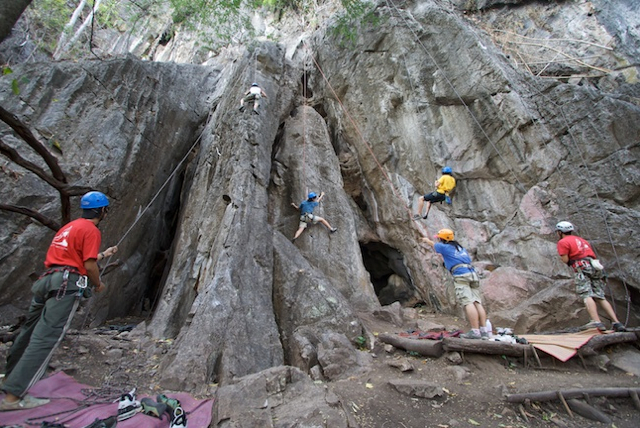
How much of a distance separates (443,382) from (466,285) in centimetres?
179

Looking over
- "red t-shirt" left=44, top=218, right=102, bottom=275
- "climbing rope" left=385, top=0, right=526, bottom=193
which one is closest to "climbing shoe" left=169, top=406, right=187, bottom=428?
"red t-shirt" left=44, top=218, right=102, bottom=275

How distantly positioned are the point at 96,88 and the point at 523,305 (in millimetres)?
12993

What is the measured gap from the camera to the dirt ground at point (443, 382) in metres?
3.74

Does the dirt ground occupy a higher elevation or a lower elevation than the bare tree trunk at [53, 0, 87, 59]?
lower

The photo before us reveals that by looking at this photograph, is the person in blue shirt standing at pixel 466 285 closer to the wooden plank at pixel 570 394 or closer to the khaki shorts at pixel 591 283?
the wooden plank at pixel 570 394

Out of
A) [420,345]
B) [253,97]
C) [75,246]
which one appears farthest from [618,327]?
[253,97]

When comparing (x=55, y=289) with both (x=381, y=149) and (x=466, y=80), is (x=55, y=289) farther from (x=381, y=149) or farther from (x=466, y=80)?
(x=466, y=80)

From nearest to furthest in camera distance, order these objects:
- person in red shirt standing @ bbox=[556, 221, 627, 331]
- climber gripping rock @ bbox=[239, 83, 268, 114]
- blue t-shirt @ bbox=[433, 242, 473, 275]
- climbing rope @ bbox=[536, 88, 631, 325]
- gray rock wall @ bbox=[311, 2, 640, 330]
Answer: blue t-shirt @ bbox=[433, 242, 473, 275], person in red shirt standing @ bbox=[556, 221, 627, 331], climbing rope @ bbox=[536, 88, 631, 325], gray rock wall @ bbox=[311, 2, 640, 330], climber gripping rock @ bbox=[239, 83, 268, 114]

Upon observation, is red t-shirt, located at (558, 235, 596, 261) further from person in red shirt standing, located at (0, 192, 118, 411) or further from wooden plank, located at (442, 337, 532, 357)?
person in red shirt standing, located at (0, 192, 118, 411)

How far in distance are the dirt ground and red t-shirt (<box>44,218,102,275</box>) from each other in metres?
1.81

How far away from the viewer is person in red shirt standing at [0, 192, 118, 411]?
3.21m

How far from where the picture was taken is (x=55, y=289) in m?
3.54

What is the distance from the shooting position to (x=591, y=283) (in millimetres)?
6055

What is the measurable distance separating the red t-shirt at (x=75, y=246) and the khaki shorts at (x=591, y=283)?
8005mm
